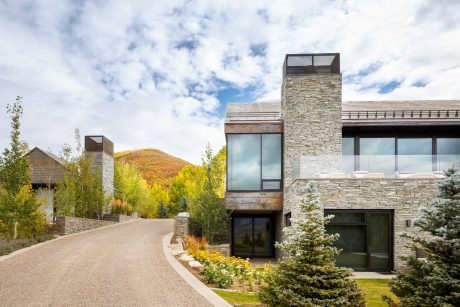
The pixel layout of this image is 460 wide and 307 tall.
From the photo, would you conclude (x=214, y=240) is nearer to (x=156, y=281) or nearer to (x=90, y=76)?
(x=156, y=281)

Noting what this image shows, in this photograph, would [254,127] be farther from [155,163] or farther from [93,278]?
[155,163]

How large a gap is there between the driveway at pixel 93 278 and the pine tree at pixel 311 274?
1.60 metres

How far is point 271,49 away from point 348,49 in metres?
3.55

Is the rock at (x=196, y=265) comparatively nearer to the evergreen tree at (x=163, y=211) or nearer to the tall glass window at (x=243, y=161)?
the tall glass window at (x=243, y=161)

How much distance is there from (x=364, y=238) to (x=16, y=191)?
44.5 ft

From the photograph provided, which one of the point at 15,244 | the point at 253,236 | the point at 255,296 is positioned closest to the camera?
the point at 255,296

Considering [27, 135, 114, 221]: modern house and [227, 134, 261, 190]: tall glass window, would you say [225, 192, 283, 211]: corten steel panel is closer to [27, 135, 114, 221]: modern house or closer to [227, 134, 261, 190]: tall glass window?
[227, 134, 261, 190]: tall glass window

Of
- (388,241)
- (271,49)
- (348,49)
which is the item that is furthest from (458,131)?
(271,49)

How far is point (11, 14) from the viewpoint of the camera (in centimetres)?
1194

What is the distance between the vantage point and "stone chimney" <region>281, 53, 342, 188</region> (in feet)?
51.1

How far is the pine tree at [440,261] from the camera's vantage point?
20.4 ft

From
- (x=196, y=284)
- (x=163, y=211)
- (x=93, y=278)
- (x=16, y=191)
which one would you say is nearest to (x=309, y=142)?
(x=196, y=284)

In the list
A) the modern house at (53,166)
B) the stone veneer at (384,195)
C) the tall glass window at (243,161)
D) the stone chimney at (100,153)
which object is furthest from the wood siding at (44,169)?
the stone veneer at (384,195)

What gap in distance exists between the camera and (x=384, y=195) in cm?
1252
